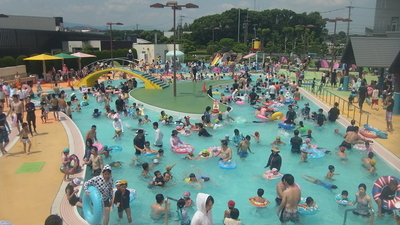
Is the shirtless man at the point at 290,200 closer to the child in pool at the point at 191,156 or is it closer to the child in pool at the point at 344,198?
the child in pool at the point at 344,198

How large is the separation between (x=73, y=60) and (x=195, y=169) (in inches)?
1025

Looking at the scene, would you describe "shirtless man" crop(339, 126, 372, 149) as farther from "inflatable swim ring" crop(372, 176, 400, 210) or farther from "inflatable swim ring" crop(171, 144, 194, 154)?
"inflatable swim ring" crop(171, 144, 194, 154)

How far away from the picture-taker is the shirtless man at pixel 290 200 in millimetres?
6648

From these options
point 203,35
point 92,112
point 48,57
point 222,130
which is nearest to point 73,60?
point 48,57

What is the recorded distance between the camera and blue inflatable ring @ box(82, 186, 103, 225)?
6105 millimetres

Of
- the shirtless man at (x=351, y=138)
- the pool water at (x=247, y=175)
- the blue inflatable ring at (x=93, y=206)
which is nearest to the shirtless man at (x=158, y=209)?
A: the pool water at (x=247, y=175)

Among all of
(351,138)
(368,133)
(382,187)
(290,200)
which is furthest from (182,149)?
(368,133)

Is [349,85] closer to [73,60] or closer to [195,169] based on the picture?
[195,169]

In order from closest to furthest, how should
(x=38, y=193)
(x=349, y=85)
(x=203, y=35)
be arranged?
(x=38, y=193)
(x=349, y=85)
(x=203, y=35)

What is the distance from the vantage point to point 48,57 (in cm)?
2544

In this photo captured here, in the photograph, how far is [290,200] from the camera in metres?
6.70

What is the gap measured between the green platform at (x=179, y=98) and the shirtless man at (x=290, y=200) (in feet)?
35.8

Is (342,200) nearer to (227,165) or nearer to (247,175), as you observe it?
(247,175)

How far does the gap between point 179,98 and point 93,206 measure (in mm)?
15961
